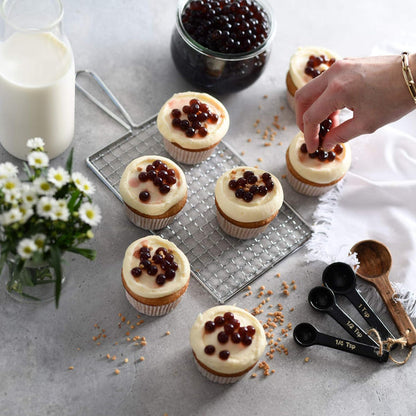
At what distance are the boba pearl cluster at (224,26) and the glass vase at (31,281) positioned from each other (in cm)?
129

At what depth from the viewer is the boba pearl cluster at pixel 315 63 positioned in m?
3.23

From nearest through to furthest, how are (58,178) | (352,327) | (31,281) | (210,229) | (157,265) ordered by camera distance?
(58,178) < (31,281) < (157,265) < (352,327) < (210,229)

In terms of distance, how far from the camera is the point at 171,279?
256cm

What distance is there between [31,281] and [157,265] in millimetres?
496

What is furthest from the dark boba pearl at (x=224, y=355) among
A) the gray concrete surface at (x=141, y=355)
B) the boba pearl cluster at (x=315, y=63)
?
the boba pearl cluster at (x=315, y=63)

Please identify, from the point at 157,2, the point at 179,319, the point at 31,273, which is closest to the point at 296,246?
the point at 179,319

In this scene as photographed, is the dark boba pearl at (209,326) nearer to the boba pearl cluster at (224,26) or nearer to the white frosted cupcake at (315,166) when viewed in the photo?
the white frosted cupcake at (315,166)

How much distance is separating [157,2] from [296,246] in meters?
1.63

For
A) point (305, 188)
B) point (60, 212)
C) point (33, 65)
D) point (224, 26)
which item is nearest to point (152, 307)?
point (60, 212)

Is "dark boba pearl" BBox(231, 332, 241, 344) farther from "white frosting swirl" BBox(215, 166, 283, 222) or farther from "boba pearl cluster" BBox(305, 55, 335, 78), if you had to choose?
"boba pearl cluster" BBox(305, 55, 335, 78)

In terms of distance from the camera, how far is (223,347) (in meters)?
2.46

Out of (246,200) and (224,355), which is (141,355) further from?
(246,200)

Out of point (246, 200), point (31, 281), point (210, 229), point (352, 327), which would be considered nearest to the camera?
point (31, 281)

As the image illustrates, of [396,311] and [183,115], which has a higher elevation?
[183,115]
